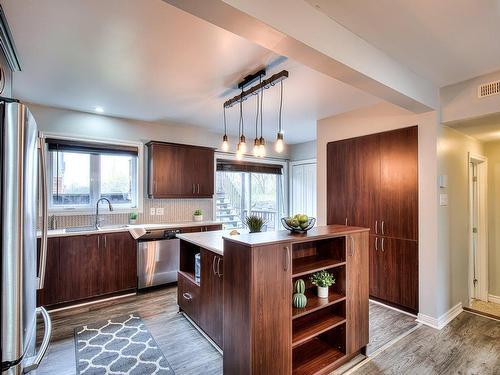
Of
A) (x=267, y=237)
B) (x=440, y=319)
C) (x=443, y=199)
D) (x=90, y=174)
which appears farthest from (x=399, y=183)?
(x=90, y=174)

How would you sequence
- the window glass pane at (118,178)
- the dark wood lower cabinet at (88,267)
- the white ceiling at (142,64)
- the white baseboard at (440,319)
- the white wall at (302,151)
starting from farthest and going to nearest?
the white wall at (302,151)
the window glass pane at (118,178)
the dark wood lower cabinet at (88,267)
the white baseboard at (440,319)
the white ceiling at (142,64)

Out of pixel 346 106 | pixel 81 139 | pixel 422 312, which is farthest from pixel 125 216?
pixel 422 312

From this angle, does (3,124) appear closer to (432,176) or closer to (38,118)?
(38,118)

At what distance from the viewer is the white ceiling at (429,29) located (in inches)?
67.6

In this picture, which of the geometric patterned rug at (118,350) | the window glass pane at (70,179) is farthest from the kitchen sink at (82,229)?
the geometric patterned rug at (118,350)

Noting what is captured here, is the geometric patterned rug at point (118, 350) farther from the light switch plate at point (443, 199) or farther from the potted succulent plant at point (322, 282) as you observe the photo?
the light switch plate at point (443, 199)

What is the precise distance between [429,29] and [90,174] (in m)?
4.52

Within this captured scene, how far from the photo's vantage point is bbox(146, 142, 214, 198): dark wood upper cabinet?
14.3 feet

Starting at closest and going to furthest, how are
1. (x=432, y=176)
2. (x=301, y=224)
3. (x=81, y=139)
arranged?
(x=301, y=224) < (x=432, y=176) < (x=81, y=139)

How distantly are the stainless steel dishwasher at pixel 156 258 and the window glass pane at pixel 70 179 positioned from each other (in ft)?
3.85

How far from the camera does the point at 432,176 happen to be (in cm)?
297

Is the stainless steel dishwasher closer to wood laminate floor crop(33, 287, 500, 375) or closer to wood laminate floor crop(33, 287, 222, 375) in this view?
wood laminate floor crop(33, 287, 222, 375)

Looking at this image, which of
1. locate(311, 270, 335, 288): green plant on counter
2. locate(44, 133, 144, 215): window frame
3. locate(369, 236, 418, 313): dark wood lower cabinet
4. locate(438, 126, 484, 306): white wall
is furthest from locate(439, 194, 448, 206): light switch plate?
locate(44, 133, 144, 215): window frame

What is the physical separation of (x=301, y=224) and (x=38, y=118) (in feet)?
12.7
